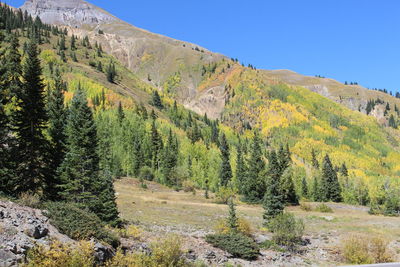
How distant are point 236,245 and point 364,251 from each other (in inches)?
478

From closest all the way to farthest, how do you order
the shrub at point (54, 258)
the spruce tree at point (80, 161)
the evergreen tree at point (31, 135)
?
the shrub at point (54, 258) → the evergreen tree at point (31, 135) → the spruce tree at point (80, 161)

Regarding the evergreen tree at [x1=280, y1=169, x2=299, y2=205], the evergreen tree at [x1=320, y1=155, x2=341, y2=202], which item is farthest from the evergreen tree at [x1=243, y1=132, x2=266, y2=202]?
the evergreen tree at [x1=320, y1=155, x2=341, y2=202]

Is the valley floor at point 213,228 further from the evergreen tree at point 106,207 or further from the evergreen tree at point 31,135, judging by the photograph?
the evergreen tree at point 31,135

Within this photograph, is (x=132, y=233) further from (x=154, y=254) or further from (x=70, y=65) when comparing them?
(x=70, y=65)

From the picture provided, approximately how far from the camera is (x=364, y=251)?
30953mm

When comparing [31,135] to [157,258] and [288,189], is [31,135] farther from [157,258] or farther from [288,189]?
[288,189]

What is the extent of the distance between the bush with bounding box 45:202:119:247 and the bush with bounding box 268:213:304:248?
2017 cm

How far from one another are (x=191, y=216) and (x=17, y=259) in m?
39.5

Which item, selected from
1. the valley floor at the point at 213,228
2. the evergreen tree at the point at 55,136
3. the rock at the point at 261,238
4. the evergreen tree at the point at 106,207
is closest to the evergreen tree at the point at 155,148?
the valley floor at the point at 213,228

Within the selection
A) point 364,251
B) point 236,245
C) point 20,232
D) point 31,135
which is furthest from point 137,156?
point 20,232

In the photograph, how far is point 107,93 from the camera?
153 m

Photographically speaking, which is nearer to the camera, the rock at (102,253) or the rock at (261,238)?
the rock at (102,253)

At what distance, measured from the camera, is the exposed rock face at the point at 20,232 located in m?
15.2

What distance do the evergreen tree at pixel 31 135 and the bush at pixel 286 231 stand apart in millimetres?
25221
